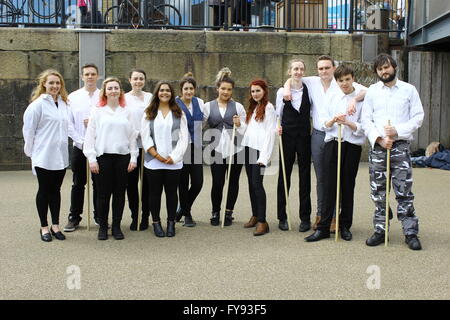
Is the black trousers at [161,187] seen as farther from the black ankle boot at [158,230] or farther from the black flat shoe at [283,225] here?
the black flat shoe at [283,225]

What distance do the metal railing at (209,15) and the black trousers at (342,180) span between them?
6.47 meters

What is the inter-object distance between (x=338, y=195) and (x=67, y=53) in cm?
720

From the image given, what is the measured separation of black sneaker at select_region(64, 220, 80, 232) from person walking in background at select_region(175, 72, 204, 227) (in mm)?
1183

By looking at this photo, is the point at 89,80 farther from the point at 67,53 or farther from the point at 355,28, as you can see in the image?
the point at 355,28

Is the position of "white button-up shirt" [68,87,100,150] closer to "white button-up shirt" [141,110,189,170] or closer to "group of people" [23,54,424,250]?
"group of people" [23,54,424,250]

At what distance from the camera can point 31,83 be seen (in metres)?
11.9

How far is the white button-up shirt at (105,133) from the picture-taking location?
653 cm

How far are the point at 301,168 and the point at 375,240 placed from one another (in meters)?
1.14

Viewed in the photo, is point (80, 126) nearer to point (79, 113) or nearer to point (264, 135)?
point (79, 113)

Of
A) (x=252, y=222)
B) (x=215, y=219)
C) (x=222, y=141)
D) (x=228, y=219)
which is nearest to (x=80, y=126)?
(x=222, y=141)

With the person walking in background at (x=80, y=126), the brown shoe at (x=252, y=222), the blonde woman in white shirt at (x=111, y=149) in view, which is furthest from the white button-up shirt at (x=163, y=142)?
the brown shoe at (x=252, y=222)

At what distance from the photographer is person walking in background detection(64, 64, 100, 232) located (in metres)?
7.00

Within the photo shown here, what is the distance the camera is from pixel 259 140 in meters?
6.93

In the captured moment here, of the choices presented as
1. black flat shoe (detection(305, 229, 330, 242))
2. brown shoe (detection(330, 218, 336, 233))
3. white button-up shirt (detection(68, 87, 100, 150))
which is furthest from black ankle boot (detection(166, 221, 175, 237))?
brown shoe (detection(330, 218, 336, 233))
